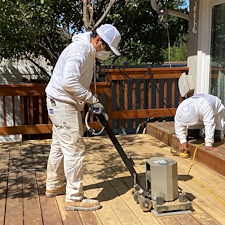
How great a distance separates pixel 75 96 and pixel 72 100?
0.26 ft

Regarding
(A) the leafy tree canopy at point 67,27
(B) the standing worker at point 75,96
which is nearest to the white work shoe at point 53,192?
(B) the standing worker at point 75,96

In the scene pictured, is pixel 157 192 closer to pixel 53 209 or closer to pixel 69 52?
pixel 53 209

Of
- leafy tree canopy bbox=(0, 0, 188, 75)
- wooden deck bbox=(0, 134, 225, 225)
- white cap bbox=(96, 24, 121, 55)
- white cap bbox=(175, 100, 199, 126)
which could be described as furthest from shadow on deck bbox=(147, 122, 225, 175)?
leafy tree canopy bbox=(0, 0, 188, 75)

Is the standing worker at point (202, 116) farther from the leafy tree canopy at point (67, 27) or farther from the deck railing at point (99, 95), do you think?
the leafy tree canopy at point (67, 27)

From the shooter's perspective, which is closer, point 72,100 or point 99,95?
point 72,100

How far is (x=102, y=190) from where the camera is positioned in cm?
339

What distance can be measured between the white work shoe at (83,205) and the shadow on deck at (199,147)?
1.53m

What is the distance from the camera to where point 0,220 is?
275cm

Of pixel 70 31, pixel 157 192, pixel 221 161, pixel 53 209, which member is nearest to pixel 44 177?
pixel 53 209

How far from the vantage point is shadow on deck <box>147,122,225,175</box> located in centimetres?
377

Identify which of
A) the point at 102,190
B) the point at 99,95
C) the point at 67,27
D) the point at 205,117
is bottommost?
the point at 102,190

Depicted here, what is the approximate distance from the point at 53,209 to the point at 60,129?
2.29 feet

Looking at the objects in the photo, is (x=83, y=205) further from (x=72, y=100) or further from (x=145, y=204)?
(x=72, y=100)

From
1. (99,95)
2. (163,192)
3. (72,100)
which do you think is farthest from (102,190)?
(99,95)
